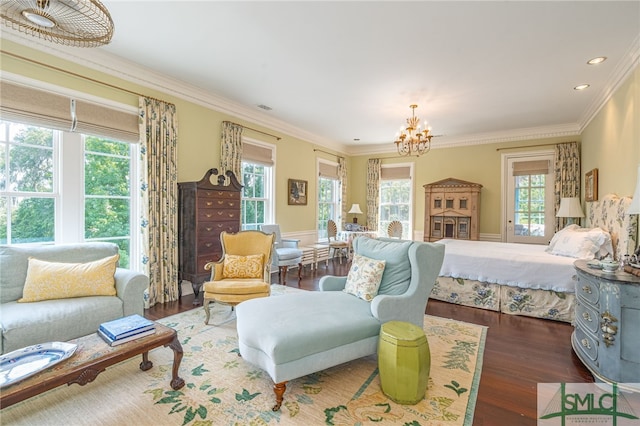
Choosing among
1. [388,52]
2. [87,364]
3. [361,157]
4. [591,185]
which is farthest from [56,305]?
[361,157]

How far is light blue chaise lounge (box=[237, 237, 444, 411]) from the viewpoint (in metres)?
1.96

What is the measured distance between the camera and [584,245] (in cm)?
362

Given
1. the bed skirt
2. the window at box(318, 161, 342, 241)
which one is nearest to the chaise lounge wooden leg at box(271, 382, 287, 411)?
the bed skirt

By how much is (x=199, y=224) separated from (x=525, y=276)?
4145 millimetres

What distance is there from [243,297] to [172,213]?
171 cm

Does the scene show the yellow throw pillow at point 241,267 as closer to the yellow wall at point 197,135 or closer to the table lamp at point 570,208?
the yellow wall at point 197,135

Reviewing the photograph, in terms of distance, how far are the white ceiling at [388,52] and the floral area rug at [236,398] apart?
296 centimetres

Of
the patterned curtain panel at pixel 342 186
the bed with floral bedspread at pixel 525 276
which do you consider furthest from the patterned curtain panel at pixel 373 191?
the bed with floral bedspread at pixel 525 276

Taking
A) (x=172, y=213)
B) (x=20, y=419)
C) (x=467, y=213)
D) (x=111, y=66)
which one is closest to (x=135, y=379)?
(x=20, y=419)

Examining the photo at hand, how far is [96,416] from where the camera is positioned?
184cm

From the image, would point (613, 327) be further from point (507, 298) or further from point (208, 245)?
point (208, 245)

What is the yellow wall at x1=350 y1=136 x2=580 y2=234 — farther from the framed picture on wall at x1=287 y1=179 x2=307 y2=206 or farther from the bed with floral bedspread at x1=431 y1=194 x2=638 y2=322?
the framed picture on wall at x1=287 y1=179 x2=307 y2=206

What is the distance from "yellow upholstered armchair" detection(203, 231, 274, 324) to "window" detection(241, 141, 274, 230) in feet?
5.26

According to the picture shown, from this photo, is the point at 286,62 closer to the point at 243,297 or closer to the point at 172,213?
the point at 172,213
